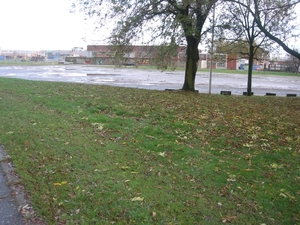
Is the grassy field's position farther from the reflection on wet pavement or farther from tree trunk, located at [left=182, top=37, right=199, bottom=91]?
the reflection on wet pavement

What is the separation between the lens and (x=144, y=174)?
15.7 ft

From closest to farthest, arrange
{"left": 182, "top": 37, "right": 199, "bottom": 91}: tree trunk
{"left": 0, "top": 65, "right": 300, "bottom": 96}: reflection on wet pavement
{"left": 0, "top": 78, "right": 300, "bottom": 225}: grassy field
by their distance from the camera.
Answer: {"left": 0, "top": 78, "right": 300, "bottom": 225}: grassy field → {"left": 182, "top": 37, "right": 199, "bottom": 91}: tree trunk → {"left": 0, "top": 65, "right": 300, "bottom": 96}: reflection on wet pavement

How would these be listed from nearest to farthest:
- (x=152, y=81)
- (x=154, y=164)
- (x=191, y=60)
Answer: (x=154, y=164), (x=191, y=60), (x=152, y=81)

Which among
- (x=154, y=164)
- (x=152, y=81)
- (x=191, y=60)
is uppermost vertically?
(x=191, y=60)

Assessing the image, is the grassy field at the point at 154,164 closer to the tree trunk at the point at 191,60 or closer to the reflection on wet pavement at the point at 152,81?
the tree trunk at the point at 191,60

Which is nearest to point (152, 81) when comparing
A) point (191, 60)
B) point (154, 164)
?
point (191, 60)

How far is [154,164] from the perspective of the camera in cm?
523

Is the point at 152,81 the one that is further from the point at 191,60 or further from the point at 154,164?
the point at 154,164

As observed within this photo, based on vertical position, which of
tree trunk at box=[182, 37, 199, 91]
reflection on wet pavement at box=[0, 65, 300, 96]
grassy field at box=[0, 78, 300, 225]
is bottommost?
grassy field at box=[0, 78, 300, 225]

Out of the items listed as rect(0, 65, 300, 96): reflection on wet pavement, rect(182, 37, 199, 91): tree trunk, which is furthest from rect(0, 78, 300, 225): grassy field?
rect(0, 65, 300, 96): reflection on wet pavement

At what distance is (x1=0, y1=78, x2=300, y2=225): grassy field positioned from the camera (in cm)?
373

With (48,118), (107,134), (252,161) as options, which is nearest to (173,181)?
(252,161)

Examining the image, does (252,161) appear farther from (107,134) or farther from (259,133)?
(107,134)

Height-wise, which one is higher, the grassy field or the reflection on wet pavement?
the reflection on wet pavement
